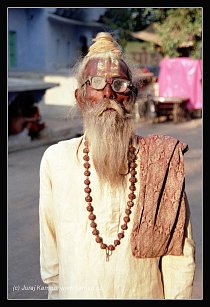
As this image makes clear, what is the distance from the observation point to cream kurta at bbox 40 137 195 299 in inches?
77.1

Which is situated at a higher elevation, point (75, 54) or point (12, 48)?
point (12, 48)

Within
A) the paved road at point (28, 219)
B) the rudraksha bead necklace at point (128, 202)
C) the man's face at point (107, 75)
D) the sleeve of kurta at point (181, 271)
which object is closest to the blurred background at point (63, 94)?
the paved road at point (28, 219)

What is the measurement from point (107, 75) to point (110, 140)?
9.3 inches

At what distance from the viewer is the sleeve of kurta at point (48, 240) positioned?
6.84 feet

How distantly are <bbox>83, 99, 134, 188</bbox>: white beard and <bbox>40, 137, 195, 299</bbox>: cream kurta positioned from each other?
0.18 feet

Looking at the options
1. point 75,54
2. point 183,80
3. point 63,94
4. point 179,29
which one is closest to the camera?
point 75,54

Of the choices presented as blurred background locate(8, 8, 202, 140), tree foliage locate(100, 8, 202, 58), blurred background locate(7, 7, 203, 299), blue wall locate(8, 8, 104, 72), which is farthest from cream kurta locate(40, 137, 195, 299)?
blue wall locate(8, 8, 104, 72)

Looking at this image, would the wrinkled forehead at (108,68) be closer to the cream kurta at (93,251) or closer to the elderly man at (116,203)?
the elderly man at (116,203)

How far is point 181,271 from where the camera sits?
6.50 ft

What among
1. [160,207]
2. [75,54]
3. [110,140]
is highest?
[75,54]

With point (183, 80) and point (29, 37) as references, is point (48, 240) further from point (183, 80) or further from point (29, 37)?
point (29, 37)

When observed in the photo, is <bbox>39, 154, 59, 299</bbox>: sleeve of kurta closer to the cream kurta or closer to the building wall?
the cream kurta

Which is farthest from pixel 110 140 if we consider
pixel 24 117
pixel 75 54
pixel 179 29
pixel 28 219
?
pixel 179 29
